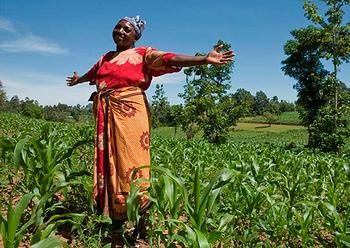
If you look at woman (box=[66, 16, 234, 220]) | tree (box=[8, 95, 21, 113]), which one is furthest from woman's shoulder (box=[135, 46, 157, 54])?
tree (box=[8, 95, 21, 113])

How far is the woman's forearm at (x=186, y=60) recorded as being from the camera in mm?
2724

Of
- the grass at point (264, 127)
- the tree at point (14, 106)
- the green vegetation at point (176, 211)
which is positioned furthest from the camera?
the tree at point (14, 106)

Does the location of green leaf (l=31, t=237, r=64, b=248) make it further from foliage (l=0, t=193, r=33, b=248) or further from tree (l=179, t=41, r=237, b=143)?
tree (l=179, t=41, r=237, b=143)

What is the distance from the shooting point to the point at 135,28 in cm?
320

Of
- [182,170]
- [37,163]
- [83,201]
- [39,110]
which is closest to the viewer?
[37,163]

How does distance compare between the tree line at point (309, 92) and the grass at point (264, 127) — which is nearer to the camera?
the tree line at point (309, 92)

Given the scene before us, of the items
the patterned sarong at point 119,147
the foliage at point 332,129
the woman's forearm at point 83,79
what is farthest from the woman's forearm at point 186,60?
the foliage at point 332,129

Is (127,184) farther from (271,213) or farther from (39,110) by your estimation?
(39,110)

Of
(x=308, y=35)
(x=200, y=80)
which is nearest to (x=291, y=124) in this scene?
(x=308, y=35)

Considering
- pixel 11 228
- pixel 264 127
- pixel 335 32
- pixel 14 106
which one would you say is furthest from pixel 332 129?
pixel 14 106

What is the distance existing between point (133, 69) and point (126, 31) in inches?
13.2

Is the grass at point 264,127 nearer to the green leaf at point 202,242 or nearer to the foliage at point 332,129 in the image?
the foliage at point 332,129

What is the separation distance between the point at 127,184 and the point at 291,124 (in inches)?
2456

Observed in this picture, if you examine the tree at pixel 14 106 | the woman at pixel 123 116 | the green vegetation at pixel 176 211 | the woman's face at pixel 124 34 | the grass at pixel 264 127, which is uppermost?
the tree at pixel 14 106
